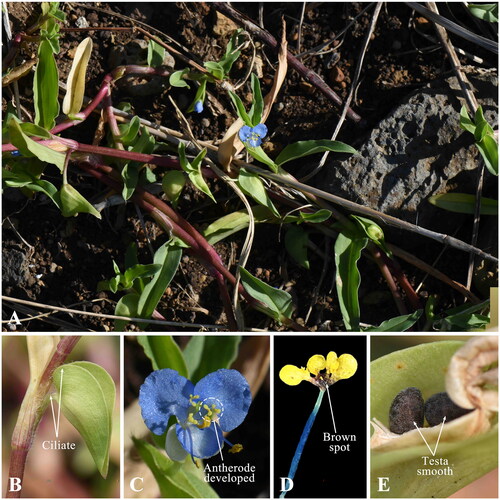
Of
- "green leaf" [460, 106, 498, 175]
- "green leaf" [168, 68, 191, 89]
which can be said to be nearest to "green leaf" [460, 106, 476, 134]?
"green leaf" [460, 106, 498, 175]

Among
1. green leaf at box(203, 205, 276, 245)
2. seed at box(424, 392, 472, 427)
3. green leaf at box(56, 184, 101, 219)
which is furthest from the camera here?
green leaf at box(203, 205, 276, 245)

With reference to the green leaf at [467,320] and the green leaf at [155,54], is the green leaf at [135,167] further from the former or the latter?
the green leaf at [467,320]

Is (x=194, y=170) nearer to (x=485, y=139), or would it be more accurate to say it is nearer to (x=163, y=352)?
(x=163, y=352)

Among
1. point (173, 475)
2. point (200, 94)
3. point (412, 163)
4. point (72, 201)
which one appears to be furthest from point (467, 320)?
point (72, 201)

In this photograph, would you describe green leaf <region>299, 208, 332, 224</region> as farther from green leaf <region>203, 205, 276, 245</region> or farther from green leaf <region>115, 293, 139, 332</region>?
green leaf <region>115, 293, 139, 332</region>

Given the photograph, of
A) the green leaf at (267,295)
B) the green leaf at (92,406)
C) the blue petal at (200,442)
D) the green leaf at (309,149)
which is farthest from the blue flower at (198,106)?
the blue petal at (200,442)

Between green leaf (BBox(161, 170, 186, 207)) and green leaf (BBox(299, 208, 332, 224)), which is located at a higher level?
green leaf (BBox(161, 170, 186, 207))

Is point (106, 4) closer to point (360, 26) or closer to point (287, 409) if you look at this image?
point (360, 26)

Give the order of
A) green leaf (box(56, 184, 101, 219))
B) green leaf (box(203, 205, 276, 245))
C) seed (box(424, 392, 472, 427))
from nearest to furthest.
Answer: seed (box(424, 392, 472, 427)) < green leaf (box(56, 184, 101, 219)) < green leaf (box(203, 205, 276, 245))
